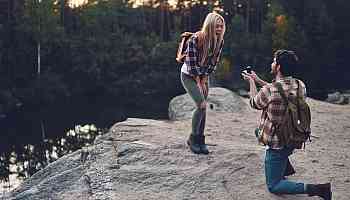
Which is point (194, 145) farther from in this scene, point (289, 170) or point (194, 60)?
point (289, 170)

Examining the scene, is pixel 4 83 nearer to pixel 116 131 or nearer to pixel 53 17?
pixel 53 17

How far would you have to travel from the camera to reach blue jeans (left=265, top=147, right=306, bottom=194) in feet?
17.6

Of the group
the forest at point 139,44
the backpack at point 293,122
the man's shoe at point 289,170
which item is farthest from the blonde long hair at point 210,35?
the forest at point 139,44

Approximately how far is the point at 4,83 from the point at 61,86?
11.3 feet

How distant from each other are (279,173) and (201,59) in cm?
178

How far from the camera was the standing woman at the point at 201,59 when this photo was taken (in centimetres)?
637

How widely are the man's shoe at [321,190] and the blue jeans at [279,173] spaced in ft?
0.23

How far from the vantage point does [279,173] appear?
17.9ft

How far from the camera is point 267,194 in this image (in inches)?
222

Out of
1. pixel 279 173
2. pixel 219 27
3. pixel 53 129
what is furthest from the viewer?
pixel 53 129

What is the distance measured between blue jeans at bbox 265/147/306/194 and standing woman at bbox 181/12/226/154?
143cm

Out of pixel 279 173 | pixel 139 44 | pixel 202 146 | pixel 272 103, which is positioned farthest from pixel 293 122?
pixel 139 44

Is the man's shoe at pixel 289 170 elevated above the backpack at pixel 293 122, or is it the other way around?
the backpack at pixel 293 122

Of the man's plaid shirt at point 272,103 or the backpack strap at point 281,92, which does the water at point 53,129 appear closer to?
the man's plaid shirt at point 272,103
